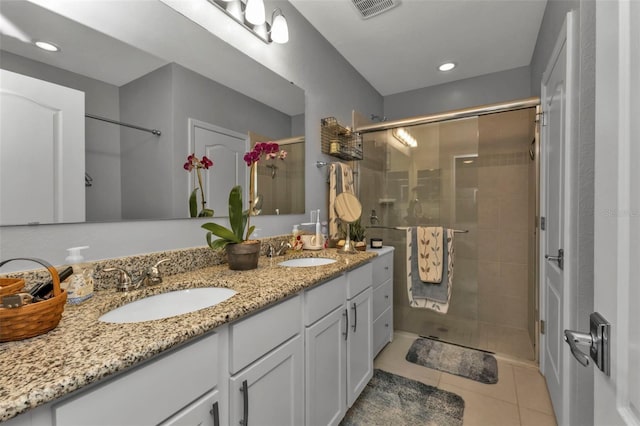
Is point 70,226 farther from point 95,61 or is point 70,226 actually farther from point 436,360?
point 436,360

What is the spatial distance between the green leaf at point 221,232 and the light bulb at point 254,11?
1.11 metres

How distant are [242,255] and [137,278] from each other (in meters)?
0.39

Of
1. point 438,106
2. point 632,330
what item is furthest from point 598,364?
point 438,106

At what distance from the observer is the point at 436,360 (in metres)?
2.05

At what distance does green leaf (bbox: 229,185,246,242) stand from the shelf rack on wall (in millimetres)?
1122


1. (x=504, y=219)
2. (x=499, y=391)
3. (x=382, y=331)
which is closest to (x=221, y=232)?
(x=382, y=331)

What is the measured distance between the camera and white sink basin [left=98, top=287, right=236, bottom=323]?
83 centimetres

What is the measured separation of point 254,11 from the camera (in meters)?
1.43

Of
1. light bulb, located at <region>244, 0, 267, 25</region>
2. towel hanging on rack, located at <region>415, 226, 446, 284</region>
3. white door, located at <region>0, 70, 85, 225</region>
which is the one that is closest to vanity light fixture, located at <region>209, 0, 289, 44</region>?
light bulb, located at <region>244, 0, 267, 25</region>

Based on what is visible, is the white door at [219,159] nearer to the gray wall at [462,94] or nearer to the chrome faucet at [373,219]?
the chrome faucet at [373,219]

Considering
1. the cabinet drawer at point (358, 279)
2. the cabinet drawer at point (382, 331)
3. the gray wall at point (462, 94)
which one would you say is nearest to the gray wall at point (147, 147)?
the cabinet drawer at point (358, 279)

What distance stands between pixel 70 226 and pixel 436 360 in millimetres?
2315

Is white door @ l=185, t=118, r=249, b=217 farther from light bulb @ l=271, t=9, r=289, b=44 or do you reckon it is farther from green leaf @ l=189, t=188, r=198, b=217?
light bulb @ l=271, t=9, r=289, b=44

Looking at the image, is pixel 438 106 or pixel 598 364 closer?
pixel 598 364
